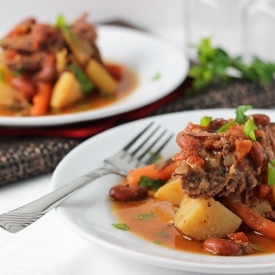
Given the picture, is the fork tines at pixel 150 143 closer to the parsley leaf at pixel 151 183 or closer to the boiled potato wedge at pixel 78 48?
the parsley leaf at pixel 151 183

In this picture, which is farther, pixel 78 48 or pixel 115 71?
pixel 115 71

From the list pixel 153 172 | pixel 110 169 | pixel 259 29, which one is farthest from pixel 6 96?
pixel 259 29

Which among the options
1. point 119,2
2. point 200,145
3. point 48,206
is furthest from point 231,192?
point 119,2

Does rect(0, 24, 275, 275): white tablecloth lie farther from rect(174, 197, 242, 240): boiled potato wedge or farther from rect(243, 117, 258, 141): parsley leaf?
rect(243, 117, 258, 141): parsley leaf

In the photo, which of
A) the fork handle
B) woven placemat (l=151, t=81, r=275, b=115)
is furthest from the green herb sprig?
the fork handle

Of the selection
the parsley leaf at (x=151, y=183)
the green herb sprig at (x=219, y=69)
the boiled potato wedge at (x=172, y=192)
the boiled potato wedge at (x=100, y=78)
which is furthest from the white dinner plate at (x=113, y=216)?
the boiled potato wedge at (x=100, y=78)

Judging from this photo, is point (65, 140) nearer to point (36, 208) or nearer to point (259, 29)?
point (36, 208)

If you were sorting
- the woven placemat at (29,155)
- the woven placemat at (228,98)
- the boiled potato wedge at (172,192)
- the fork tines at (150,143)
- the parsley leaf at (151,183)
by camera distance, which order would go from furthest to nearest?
the woven placemat at (228,98)
the woven placemat at (29,155)
the fork tines at (150,143)
the parsley leaf at (151,183)
the boiled potato wedge at (172,192)

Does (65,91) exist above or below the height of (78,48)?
below
